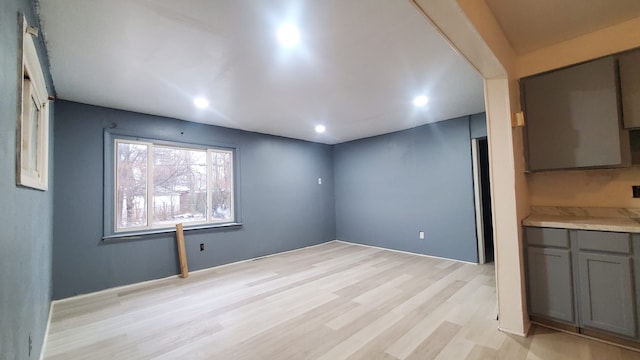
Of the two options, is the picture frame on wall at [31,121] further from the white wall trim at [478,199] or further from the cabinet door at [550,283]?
the white wall trim at [478,199]

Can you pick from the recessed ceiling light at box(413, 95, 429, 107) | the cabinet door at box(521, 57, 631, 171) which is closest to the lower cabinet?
the cabinet door at box(521, 57, 631, 171)

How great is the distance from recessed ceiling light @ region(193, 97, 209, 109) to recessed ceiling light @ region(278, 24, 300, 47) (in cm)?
165

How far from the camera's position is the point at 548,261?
2184mm

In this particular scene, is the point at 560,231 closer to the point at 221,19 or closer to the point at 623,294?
the point at 623,294

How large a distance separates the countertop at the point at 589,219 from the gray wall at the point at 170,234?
4026mm

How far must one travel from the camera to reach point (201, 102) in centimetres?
339

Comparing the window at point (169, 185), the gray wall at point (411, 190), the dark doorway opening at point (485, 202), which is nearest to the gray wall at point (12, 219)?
the window at point (169, 185)

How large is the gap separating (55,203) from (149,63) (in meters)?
2.21

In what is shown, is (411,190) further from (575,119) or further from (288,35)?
(288,35)

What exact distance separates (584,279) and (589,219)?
525 millimetres

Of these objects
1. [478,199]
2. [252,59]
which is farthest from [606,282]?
[252,59]

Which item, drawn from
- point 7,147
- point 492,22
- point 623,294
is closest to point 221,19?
point 7,147

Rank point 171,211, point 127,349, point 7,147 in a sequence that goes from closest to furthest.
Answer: point 7,147, point 127,349, point 171,211

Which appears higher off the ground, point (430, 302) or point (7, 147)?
point (7, 147)
